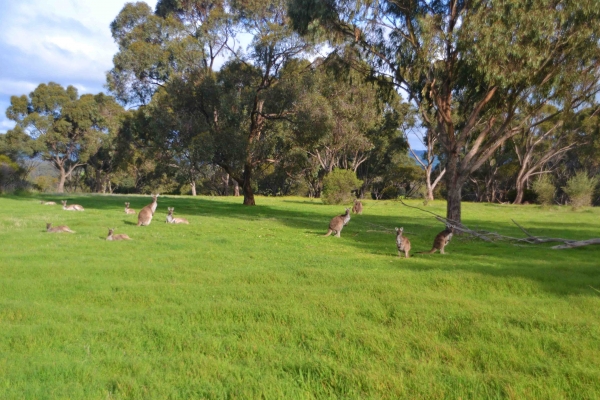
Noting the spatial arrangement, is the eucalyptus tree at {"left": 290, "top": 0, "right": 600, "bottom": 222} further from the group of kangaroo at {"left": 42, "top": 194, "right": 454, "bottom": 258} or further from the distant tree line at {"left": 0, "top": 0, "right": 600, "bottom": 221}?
the group of kangaroo at {"left": 42, "top": 194, "right": 454, "bottom": 258}

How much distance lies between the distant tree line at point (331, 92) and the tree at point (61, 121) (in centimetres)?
15

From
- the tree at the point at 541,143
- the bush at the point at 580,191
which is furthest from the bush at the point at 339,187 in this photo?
the tree at the point at 541,143

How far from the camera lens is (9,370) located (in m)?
5.43

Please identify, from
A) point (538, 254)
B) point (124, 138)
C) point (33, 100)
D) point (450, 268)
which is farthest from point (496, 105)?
point (33, 100)

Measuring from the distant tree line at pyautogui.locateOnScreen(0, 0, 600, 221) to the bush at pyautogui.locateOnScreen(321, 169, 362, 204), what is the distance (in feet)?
15.8

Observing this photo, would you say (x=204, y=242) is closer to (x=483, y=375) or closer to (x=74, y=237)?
(x=74, y=237)

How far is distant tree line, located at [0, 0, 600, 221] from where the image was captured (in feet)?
58.6

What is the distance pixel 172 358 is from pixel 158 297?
254 centimetres

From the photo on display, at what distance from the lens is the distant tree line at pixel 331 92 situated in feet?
58.6

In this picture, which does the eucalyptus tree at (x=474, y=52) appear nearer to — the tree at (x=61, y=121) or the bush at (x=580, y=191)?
the bush at (x=580, y=191)

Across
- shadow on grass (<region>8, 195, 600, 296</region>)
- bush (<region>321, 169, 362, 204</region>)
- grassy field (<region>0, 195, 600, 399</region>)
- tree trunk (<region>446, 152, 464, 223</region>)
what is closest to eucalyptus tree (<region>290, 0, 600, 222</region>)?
tree trunk (<region>446, 152, 464, 223</region>)

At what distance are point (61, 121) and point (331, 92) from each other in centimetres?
3882

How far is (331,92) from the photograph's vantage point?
34.4 meters

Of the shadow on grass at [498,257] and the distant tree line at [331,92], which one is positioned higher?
the distant tree line at [331,92]
